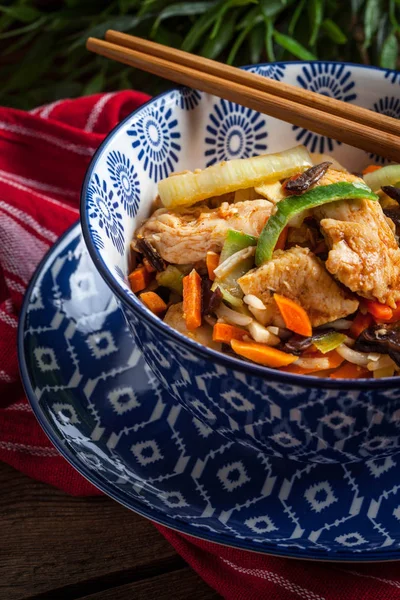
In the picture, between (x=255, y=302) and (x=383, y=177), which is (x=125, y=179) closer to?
(x=255, y=302)

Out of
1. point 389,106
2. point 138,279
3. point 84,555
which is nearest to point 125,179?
point 138,279

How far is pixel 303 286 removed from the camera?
6.68ft

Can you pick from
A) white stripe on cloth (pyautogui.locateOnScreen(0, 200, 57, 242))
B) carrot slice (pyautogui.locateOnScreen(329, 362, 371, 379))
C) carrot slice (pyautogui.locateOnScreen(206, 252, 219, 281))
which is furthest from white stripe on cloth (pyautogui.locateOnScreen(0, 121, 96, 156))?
carrot slice (pyautogui.locateOnScreen(329, 362, 371, 379))

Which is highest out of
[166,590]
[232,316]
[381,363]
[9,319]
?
[232,316]

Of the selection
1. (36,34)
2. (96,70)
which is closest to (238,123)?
(96,70)

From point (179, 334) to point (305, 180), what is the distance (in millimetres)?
702

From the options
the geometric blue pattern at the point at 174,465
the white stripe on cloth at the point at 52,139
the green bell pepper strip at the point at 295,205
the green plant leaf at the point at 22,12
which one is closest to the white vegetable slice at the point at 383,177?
the green bell pepper strip at the point at 295,205

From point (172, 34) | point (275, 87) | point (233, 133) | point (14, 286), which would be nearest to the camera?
point (275, 87)

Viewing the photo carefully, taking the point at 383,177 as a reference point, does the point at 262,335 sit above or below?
below

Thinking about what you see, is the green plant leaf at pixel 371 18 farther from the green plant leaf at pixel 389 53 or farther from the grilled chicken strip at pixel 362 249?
the grilled chicken strip at pixel 362 249

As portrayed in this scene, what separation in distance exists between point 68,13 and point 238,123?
84.0 inches

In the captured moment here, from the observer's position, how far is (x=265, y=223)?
2.16 metres

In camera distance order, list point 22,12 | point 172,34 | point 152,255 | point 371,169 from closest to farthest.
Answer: point 152,255
point 371,169
point 172,34
point 22,12

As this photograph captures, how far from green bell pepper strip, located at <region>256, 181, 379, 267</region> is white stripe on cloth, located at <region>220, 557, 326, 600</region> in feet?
2.88
